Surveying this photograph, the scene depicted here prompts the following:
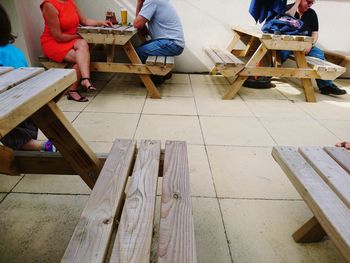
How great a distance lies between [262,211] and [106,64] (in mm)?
2453

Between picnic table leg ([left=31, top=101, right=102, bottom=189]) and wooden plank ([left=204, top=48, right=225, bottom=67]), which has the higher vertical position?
picnic table leg ([left=31, top=101, right=102, bottom=189])

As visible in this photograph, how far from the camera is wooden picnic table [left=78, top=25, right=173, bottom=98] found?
110 inches

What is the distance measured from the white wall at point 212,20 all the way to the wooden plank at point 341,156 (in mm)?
3289

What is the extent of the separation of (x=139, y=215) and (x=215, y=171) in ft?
3.79

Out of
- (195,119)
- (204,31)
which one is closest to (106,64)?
(195,119)

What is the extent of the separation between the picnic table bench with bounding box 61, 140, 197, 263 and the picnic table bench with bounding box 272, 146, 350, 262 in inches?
17.9

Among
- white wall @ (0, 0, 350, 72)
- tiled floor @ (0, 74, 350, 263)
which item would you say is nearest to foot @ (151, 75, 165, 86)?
tiled floor @ (0, 74, 350, 263)

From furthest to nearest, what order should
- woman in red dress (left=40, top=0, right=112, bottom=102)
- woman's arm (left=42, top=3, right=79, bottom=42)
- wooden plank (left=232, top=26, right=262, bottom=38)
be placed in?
wooden plank (left=232, top=26, right=262, bottom=38)
woman in red dress (left=40, top=0, right=112, bottom=102)
woman's arm (left=42, top=3, right=79, bottom=42)

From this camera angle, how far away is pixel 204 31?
13.5 ft

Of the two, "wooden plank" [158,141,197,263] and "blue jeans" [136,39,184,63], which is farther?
"blue jeans" [136,39,184,63]

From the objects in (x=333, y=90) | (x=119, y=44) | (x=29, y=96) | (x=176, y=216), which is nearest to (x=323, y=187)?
(x=176, y=216)

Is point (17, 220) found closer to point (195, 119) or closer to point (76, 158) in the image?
point (76, 158)

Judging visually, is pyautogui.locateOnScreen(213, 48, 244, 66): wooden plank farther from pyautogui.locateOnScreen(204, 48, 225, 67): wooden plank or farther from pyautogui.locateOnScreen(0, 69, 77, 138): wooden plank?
pyautogui.locateOnScreen(0, 69, 77, 138): wooden plank

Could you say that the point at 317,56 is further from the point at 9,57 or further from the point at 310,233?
the point at 9,57
